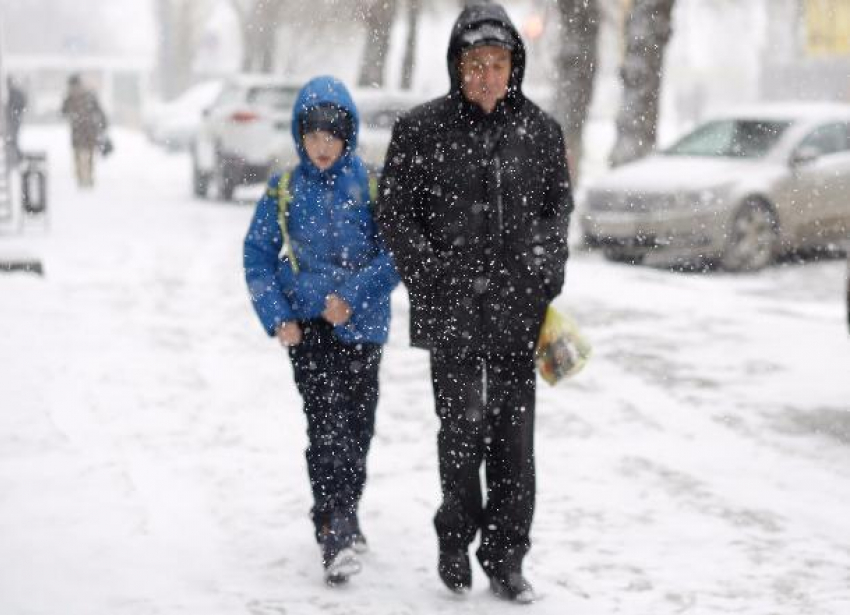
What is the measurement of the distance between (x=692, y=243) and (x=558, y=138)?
10555mm

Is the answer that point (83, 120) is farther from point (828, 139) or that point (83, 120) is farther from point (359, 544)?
point (359, 544)

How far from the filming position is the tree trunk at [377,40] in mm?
34416

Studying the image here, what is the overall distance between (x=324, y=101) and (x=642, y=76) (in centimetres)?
1375

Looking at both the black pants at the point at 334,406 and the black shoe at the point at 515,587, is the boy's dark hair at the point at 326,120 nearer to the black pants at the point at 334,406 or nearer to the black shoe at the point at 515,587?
the black pants at the point at 334,406

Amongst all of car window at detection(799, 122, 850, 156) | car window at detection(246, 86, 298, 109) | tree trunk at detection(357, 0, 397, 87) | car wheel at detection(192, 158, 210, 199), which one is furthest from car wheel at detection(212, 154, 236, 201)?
tree trunk at detection(357, 0, 397, 87)

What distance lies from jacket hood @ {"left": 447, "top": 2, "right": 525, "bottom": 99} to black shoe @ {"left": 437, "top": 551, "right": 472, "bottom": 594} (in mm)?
1405

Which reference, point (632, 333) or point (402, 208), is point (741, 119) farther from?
point (402, 208)

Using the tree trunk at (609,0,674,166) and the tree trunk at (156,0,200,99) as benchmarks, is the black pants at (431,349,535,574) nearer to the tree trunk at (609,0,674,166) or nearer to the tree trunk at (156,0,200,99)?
the tree trunk at (609,0,674,166)

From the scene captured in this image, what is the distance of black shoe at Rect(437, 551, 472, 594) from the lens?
523 centimetres

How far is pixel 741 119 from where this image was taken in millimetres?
17344

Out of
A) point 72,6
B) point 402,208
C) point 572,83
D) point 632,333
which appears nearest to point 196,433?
point 402,208

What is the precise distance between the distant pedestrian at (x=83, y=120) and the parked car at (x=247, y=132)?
10.7 ft

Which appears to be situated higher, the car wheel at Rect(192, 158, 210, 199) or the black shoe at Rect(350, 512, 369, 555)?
the black shoe at Rect(350, 512, 369, 555)

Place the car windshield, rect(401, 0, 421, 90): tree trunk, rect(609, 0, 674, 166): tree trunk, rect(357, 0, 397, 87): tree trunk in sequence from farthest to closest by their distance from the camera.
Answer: rect(401, 0, 421, 90): tree trunk
rect(357, 0, 397, 87): tree trunk
rect(609, 0, 674, 166): tree trunk
the car windshield
